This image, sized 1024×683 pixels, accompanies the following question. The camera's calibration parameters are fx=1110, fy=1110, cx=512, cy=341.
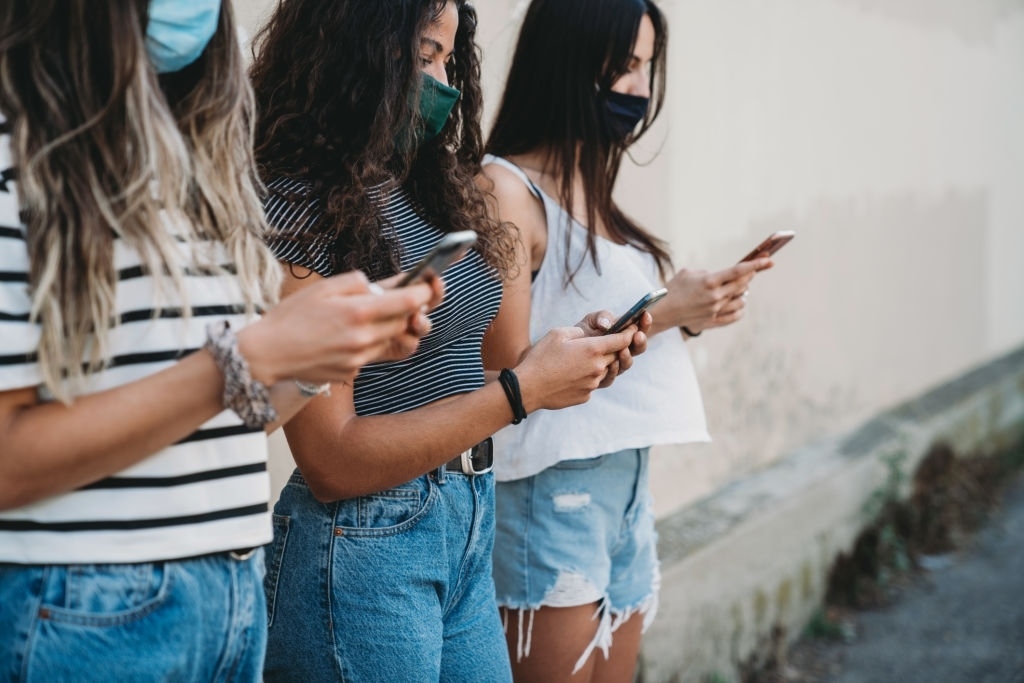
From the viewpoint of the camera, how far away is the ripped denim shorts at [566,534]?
207 cm

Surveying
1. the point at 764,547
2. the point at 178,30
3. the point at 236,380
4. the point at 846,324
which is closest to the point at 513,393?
the point at 236,380

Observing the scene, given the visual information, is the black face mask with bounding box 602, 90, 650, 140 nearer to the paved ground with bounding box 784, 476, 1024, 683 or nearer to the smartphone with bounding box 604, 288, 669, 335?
the smartphone with bounding box 604, 288, 669, 335

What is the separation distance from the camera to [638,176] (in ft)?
10.6

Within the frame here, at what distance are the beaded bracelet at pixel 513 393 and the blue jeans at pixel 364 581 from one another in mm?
144

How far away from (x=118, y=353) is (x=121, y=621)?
28 cm

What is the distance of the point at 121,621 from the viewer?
3.72ft

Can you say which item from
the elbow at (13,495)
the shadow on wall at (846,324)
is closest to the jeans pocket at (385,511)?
the elbow at (13,495)

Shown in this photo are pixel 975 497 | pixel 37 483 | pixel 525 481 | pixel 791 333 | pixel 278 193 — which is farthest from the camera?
pixel 975 497

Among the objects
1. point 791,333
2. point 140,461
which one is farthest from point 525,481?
point 791,333

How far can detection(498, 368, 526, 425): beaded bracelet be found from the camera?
1693 millimetres

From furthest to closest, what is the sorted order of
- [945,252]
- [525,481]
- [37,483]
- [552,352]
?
[945,252]
[525,481]
[552,352]
[37,483]

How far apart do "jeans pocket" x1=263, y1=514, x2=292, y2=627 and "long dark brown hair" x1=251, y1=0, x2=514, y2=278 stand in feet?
1.27

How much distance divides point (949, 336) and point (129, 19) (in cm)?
533

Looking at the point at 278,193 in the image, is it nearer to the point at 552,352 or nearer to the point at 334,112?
the point at 334,112
